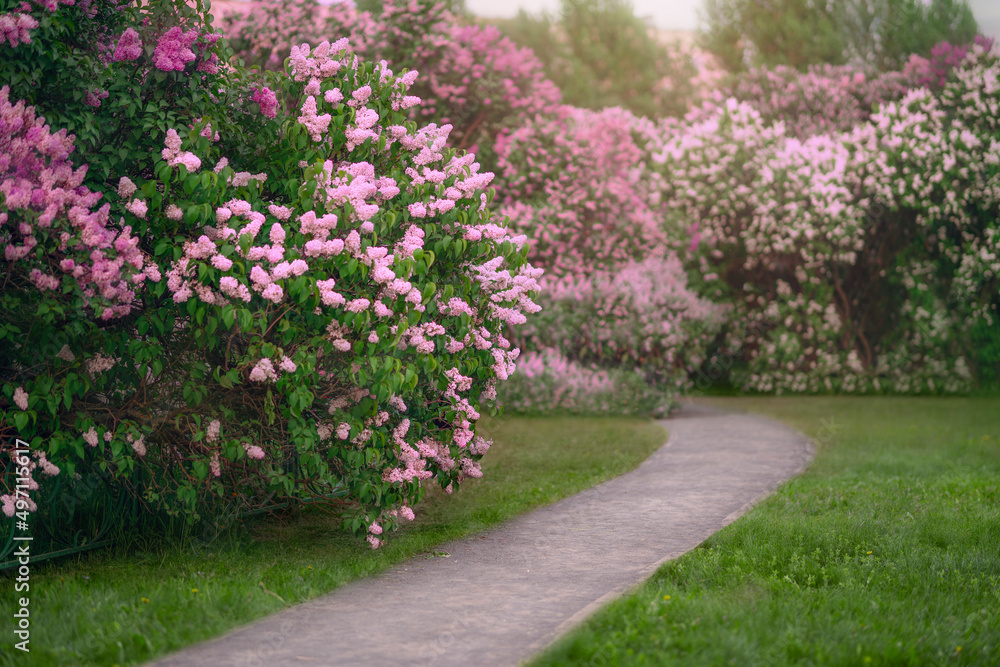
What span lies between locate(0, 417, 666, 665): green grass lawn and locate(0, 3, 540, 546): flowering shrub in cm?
36

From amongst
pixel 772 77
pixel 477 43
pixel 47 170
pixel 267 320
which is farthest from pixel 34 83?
pixel 772 77

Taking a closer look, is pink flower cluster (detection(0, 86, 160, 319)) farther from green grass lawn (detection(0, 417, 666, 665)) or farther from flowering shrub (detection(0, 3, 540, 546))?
green grass lawn (detection(0, 417, 666, 665))

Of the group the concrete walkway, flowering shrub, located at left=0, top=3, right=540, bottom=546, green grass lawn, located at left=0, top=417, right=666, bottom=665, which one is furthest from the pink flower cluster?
A: the concrete walkway

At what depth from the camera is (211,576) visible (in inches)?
223

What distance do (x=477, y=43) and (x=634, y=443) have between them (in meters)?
10.3

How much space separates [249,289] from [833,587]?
3854 millimetres

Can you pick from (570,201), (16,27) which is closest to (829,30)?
(570,201)

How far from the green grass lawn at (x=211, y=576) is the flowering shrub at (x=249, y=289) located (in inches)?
14.2

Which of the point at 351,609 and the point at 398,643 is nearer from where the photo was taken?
the point at 398,643

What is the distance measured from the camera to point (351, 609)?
520 centimetres

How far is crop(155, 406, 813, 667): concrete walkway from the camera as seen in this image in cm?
454

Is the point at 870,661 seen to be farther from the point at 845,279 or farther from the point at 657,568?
the point at 845,279

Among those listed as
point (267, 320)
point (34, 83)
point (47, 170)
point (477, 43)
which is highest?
point (477, 43)

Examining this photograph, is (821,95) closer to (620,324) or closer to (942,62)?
(942,62)
